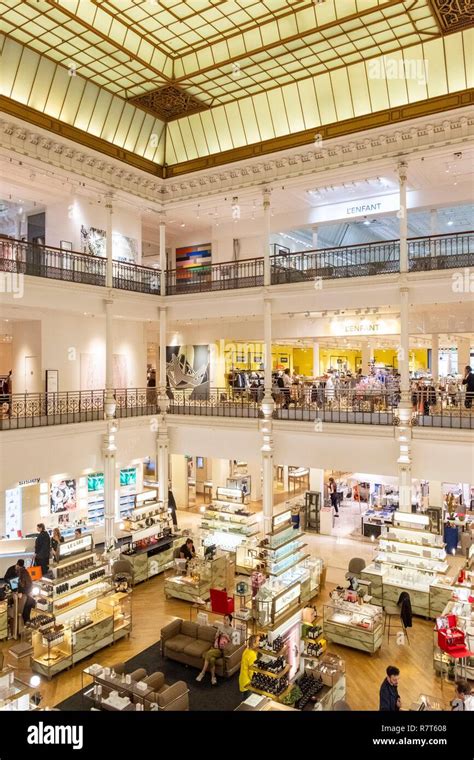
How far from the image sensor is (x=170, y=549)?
1398cm

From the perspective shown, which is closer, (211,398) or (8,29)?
(8,29)

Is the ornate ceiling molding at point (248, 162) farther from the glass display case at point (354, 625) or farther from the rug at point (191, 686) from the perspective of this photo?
the rug at point (191, 686)

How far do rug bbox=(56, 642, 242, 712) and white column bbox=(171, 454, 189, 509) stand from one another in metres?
9.78

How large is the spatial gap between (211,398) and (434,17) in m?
11.8

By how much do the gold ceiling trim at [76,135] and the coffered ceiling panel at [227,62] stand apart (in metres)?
0.14

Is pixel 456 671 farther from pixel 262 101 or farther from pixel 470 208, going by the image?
pixel 470 208

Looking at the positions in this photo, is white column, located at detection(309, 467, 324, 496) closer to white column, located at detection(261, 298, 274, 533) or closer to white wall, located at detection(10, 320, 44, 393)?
white column, located at detection(261, 298, 274, 533)

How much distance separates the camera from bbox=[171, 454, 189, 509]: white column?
1961 centimetres

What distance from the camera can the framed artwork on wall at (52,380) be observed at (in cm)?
1488

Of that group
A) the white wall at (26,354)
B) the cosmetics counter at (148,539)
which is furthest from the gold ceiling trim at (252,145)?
the cosmetics counter at (148,539)

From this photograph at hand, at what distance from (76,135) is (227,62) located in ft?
13.9

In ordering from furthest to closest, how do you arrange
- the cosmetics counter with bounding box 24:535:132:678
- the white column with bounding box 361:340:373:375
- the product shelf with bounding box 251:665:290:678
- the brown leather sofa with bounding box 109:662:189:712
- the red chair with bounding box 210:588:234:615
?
the white column with bounding box 361:340:373:375 → the red chair with bounding box 210:588:234:615 → the cosmetics counter with bounding box 24:535:132:678 → the product shelf with bounding box 251:665:290:678 → the brown leather sofa with bounding box 109:662:189:712
